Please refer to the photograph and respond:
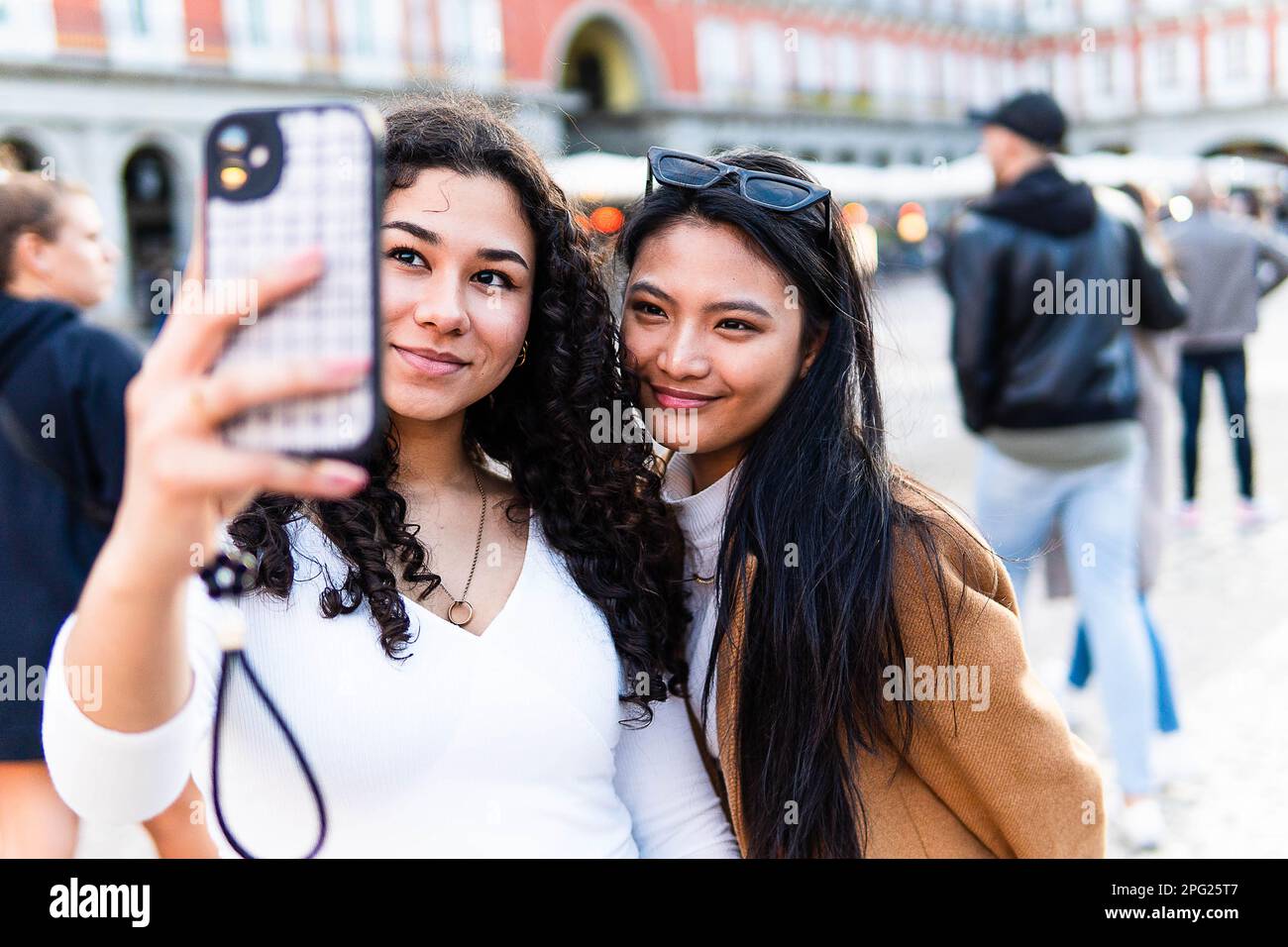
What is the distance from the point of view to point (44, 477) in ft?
8.78

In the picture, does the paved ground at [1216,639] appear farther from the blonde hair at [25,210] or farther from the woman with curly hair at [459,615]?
the blonde hair at [25,210]

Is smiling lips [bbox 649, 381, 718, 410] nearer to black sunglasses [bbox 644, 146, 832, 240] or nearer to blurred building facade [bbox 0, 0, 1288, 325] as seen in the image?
black sunglasses [bbox 644, 146, 832, 240]

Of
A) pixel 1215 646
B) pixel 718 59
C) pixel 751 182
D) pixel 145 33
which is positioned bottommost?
pixel 1215 646

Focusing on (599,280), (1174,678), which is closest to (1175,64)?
(1174,678)

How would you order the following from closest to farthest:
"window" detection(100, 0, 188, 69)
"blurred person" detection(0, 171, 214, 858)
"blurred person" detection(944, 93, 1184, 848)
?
"blurred person" detection(0, 171, 214, 858) < "blurred person" detection(944, 93, 1184, 848) < "window" detection(100, 0, 188, 69)

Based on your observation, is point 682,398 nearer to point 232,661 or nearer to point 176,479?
point 232,661

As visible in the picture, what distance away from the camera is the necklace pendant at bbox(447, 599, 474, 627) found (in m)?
1.66

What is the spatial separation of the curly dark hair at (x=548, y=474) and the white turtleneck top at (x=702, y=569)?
0.09 feet

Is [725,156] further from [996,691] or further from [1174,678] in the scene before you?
[1174,678]

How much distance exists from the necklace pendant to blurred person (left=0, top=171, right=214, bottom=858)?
3.32 ft

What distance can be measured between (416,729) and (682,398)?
73cm

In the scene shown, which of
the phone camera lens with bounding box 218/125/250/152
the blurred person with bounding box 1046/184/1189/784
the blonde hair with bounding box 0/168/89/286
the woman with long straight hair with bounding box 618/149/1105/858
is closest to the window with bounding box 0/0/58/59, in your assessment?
the blonde hair with bounding box 0/168/89/286

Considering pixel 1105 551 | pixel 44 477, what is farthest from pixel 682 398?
pixel 1105 551
